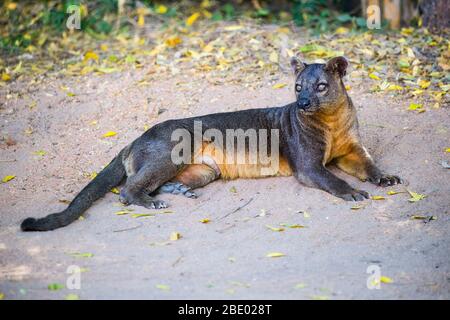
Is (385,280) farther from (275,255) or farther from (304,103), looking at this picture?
(304,103)

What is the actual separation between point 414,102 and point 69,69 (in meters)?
5.29

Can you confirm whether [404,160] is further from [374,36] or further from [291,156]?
[374,36]

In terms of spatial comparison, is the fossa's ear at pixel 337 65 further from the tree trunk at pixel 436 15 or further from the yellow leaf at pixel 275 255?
the tree trunk at pixel 436 15

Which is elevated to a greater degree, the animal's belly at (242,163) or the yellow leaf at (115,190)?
the animal's belly at (242,163)

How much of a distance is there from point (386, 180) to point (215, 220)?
1923mm

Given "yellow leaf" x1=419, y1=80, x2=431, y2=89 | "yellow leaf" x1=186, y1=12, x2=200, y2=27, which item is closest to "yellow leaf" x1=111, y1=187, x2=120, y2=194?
"yellow leaf" x1=419, y1=80, x2=431, y2=89

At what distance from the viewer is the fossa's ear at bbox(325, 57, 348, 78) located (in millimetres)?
7534

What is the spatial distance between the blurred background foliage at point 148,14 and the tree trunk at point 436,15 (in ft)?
1.93

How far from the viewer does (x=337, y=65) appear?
24.9 ft

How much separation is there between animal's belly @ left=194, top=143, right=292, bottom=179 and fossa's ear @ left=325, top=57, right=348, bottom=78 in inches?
45.1

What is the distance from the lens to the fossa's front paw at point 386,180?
7.34m

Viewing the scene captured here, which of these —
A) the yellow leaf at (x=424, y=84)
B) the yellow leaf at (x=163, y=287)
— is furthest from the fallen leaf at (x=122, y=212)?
the yellow leaf at (x=424, y=84)

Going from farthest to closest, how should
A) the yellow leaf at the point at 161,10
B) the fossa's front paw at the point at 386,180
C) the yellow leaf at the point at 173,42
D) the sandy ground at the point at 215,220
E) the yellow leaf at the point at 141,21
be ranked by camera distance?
the yellow leaf at the point at 161,10, the yellow leaf at the point at 141,21, the yellow leaf at the point at 173,42, the fossa's front paw at the point at 386,180, the sandy ground at the point at 215,220

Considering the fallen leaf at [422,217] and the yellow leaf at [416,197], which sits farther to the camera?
the yellow leaf at [416,197]
